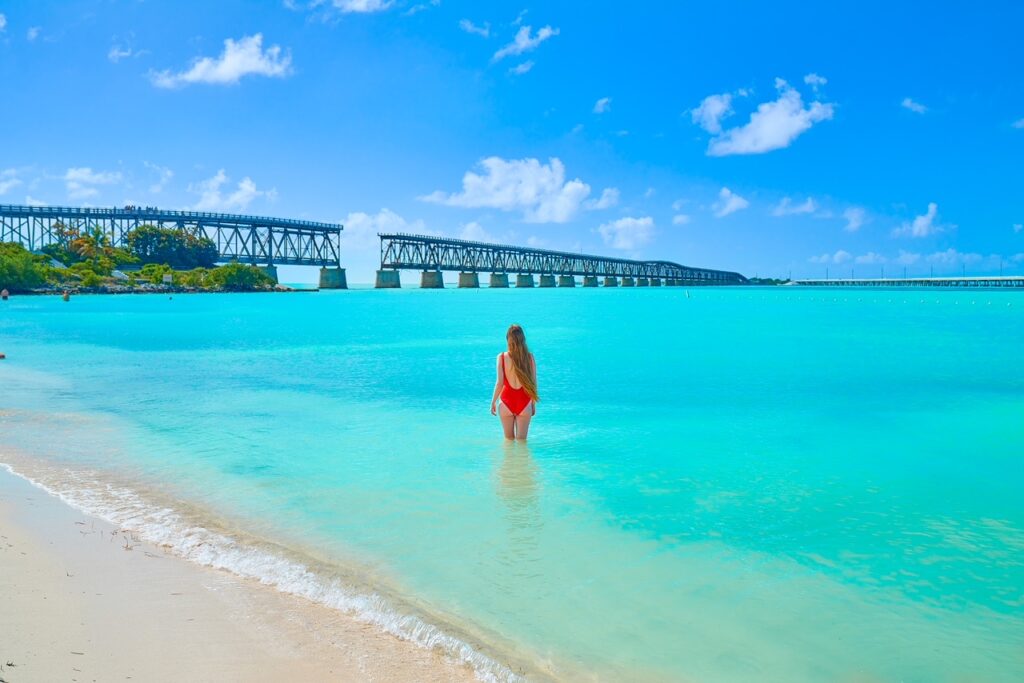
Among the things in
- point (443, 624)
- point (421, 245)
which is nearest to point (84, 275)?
point (421, 245)

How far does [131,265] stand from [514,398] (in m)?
159

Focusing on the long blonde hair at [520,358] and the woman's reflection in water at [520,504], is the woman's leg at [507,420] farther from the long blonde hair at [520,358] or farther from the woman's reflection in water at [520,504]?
the long blonde hair at [520,358]

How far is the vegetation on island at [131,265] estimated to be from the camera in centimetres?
12025

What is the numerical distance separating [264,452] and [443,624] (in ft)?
26.0

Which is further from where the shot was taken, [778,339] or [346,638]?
[778,339]

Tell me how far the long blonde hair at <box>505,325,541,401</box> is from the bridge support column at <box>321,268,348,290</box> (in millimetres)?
187678

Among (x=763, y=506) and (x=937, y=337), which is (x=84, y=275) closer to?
(x=937, y=337)

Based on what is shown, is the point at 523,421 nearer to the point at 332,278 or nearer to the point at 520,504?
the point at 520,504

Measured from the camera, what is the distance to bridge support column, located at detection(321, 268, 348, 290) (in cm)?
19350

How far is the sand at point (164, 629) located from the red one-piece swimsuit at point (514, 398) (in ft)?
19.6

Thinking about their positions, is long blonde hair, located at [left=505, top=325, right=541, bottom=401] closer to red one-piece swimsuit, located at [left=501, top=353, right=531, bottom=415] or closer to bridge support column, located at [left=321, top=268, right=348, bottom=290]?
red one-piece swimsuit, located at [left=501, top=353, right=531, bottom=415]

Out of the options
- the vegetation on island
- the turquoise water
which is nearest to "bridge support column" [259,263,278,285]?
the vegetation on island

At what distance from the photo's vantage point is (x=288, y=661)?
5.09 meters

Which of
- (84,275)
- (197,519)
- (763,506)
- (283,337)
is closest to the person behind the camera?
(197,519)
